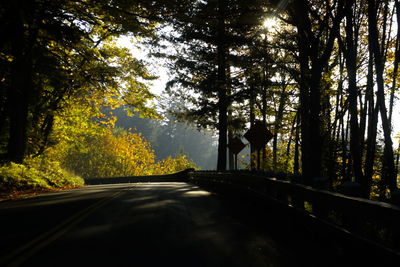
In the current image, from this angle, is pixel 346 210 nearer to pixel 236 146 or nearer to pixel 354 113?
pixel 354 113

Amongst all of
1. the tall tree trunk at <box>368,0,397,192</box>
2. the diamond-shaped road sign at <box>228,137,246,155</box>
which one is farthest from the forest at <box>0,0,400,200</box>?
the diamond-shaped road sign at <box>228,137,246,155</box>

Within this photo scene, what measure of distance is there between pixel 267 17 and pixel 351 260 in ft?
39.3

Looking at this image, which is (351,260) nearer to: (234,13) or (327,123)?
(234,13)

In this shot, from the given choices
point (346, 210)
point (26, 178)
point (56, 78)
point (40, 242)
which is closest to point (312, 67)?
point (56, 78)

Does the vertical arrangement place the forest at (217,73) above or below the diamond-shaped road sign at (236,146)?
above

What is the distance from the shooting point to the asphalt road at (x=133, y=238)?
17.4 ft

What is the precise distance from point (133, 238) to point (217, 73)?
25909 mm

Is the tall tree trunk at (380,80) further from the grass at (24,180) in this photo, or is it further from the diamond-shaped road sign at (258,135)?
the grass at (24,180)

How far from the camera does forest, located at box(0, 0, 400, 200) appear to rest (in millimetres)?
14758

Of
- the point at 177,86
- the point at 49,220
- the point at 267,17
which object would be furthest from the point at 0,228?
the point at 177,86

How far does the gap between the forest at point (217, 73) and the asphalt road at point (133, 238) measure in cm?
177

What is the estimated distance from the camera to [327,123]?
73.9 feet

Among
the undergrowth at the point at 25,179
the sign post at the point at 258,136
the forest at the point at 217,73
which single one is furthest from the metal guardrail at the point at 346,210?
the undergrowth at the point at 25,179

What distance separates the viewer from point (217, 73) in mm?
31625
